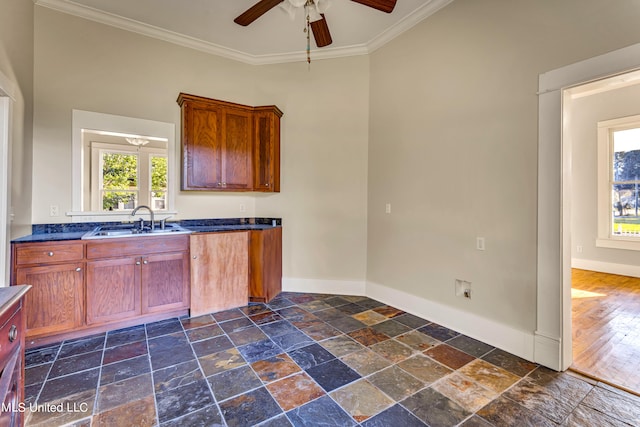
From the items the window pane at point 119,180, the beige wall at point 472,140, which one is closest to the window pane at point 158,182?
the window pane at point 119,180

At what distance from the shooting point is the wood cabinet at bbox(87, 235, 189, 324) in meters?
2.61

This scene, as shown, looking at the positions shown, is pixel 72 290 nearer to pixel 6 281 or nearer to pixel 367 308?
pixel 6 281

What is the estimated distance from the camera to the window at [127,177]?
3076mm

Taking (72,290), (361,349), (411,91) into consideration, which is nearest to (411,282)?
(361,349)

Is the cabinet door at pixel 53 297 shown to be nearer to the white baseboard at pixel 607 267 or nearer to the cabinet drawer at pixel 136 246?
the cabinet drawer at pixel 136 246

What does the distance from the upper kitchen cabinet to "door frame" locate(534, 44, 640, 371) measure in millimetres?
2759

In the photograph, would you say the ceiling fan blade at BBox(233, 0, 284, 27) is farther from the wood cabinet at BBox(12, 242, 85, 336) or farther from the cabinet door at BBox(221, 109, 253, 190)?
the wood cabinet at BBox(12, 242, 85, 336)

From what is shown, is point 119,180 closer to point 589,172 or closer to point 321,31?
point 321,31

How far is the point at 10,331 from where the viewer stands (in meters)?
1.00

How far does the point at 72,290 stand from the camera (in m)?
2.51

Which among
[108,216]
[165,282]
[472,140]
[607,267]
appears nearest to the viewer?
[472,140]

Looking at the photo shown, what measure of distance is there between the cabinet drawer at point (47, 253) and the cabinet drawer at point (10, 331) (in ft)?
5.52

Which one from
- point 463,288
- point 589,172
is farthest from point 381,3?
point 589,172

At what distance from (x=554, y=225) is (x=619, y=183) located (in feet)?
13.5
